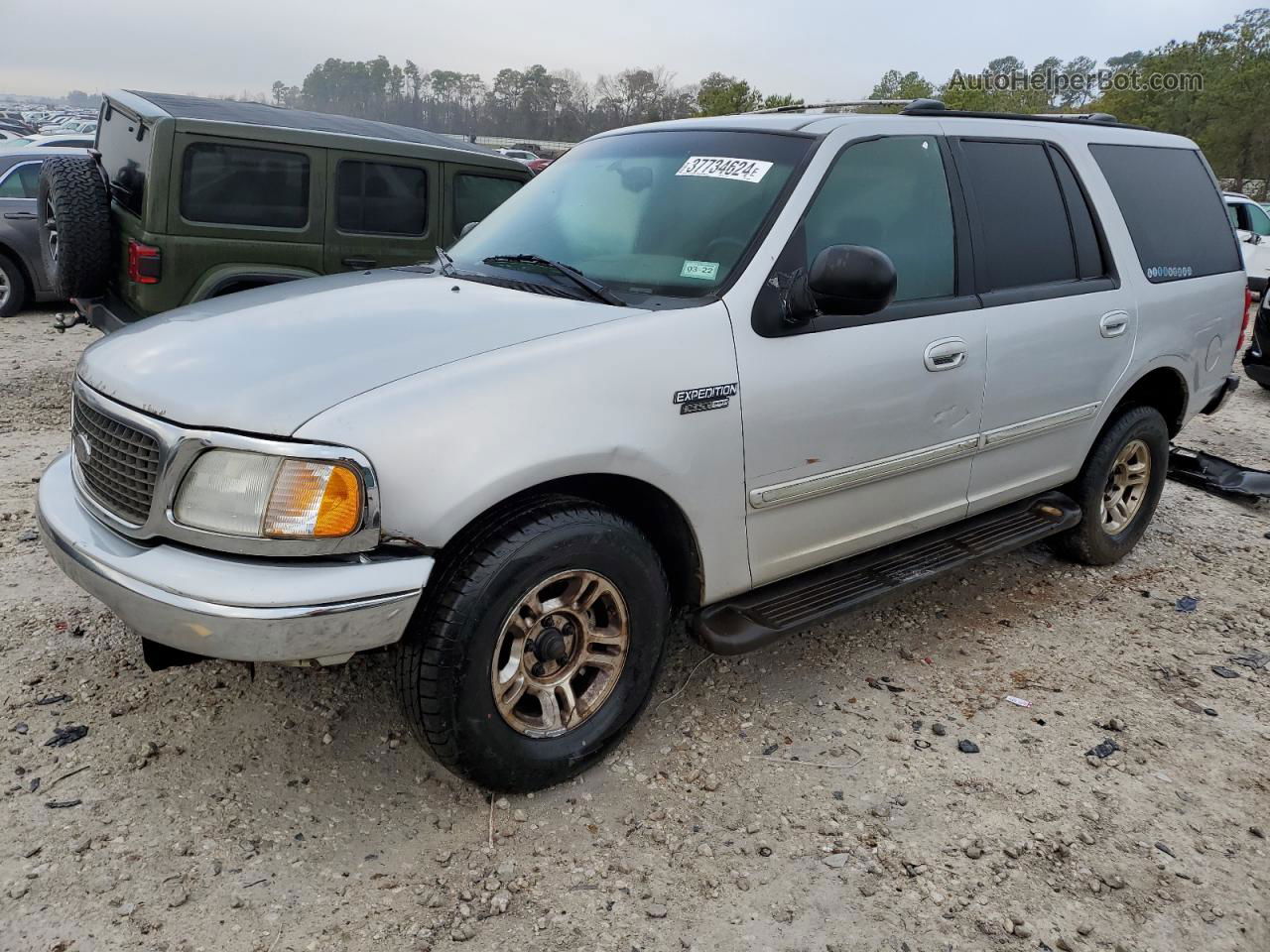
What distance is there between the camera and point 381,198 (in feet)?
22.5

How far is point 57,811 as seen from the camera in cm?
264

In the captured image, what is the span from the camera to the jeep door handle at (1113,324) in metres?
4.01

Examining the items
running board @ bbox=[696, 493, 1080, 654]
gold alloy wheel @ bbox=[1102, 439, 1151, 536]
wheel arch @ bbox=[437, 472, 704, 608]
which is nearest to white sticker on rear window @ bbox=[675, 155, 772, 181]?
wheel arch @ bbox=[437, 472, 704, 608]

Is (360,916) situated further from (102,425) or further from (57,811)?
(102,425)

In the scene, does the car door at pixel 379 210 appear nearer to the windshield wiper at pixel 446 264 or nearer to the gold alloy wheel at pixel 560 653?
the windshield wiper at pixel 446 264

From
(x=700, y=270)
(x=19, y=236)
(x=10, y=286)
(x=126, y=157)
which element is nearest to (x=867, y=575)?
(x=700, y=270)

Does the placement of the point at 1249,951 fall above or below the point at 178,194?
below

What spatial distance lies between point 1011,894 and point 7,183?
1041 cm

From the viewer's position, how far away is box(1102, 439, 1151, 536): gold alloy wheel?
4.66 metres

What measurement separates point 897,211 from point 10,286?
9.07 m

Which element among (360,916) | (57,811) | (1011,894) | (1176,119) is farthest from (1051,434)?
(1176,119)

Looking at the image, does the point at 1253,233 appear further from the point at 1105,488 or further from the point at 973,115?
the point at 973,115

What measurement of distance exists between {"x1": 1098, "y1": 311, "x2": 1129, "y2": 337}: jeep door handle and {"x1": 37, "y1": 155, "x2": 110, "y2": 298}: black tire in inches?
222

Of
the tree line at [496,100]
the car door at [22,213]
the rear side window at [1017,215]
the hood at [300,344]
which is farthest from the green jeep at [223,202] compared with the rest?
the tree line at [496,100]
